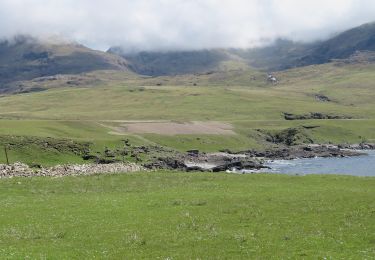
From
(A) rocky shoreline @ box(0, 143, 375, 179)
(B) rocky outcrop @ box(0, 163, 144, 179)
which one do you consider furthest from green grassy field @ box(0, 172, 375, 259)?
(A) rocky shoreline @ box(0, 143, 375, 179)

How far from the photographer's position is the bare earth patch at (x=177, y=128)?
154 meters

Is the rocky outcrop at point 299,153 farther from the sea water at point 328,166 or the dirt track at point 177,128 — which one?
the dirt track at point 177,128

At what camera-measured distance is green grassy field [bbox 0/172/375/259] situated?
1088 inches

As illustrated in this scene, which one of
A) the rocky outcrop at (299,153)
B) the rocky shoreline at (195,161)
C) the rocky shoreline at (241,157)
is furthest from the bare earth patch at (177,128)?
the rocky outcrop at (299,153)

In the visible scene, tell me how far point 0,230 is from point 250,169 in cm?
8612

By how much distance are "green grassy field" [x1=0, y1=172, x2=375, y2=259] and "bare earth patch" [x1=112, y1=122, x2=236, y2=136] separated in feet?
308

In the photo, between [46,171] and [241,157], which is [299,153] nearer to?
[241,157]

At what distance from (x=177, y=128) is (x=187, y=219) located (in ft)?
418

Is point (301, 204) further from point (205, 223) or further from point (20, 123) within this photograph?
point (20, 123)

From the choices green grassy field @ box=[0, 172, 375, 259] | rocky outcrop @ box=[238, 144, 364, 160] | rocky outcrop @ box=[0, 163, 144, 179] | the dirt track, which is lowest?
rocky outcrop @ box=[238, 144, 364, 160]

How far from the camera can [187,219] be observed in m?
37.0

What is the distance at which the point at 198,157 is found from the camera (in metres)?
126

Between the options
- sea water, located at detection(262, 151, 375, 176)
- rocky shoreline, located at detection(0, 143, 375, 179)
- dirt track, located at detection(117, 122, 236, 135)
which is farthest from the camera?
dirt track, located at detection(117, 122, 236, 135)

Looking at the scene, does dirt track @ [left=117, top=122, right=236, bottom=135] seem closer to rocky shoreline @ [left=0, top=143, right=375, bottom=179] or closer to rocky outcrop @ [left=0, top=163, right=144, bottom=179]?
rocky shoreline @ [left=0, top=143, right=375, bottom=179]
